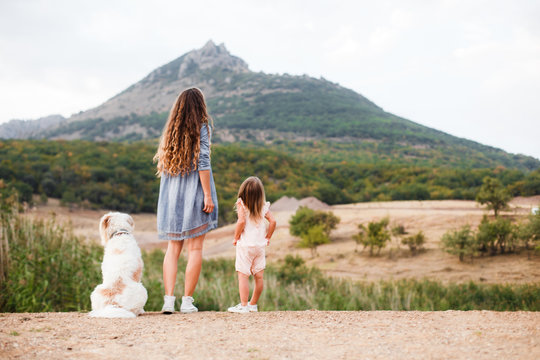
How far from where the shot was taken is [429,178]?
31.1 meters

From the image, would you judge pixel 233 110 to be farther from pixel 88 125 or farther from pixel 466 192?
pixel 466 192

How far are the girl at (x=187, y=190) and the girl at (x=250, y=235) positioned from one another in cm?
32

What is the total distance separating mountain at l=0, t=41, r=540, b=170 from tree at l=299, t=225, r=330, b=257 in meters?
10.1

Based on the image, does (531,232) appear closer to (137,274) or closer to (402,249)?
(402,249)

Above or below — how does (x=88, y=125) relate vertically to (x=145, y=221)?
above

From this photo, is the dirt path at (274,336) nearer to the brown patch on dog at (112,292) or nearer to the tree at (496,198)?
the brown patch on dog at (112,292)

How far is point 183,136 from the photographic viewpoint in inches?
183

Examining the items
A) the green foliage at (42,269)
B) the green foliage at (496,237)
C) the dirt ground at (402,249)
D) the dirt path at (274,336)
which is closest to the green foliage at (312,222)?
the dirt ground at (402,249)

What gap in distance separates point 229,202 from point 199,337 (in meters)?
25.6

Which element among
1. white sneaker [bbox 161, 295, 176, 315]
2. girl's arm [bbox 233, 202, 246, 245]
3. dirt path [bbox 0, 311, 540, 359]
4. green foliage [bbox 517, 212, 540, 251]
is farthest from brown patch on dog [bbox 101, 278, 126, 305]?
green foliage [bbox 517, 212, 540, 251]

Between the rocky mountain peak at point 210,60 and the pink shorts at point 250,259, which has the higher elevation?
the rocky mountain peak at point 210,60

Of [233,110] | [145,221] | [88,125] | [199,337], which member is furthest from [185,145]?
[88,125]

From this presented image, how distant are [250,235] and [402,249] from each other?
38.2 feet

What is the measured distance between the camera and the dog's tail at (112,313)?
3.94m
